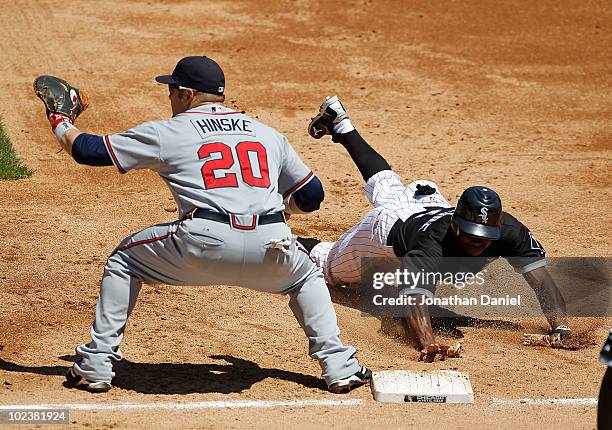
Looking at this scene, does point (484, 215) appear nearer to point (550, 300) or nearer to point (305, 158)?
point (550, 300)

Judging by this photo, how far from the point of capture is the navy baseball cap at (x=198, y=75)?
216 inches

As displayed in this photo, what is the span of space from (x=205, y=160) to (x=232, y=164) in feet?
0.41

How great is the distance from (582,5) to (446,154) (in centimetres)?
510

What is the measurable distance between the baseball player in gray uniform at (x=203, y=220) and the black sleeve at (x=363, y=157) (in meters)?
2.13

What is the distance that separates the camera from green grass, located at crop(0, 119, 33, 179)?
9023 mm

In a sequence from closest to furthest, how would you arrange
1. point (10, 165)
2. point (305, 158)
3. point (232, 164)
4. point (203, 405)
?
1. point (232, 164)
2. point (203, 405)
3. point (10, 165)
4. point (305, 158)

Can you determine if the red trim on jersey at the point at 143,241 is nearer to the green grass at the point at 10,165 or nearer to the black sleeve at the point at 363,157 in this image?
the black sleeve at the point at 363,157

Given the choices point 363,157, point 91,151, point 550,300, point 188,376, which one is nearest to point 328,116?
point 363,157

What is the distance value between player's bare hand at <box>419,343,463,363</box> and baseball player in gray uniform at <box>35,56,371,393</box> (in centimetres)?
70

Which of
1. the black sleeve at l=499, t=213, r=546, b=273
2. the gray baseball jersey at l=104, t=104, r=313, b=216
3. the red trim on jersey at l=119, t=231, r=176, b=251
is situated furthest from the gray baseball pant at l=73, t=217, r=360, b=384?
the black sleeve at l=499, t=213, r=546, b=273

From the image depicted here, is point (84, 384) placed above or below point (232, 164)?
below

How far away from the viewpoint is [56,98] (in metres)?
5.61

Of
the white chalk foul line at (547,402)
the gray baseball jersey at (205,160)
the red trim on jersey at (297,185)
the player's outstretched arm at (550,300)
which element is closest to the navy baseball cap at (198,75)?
the gray baseball jersey at (205,160)

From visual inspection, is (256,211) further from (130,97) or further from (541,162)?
(130,97)
